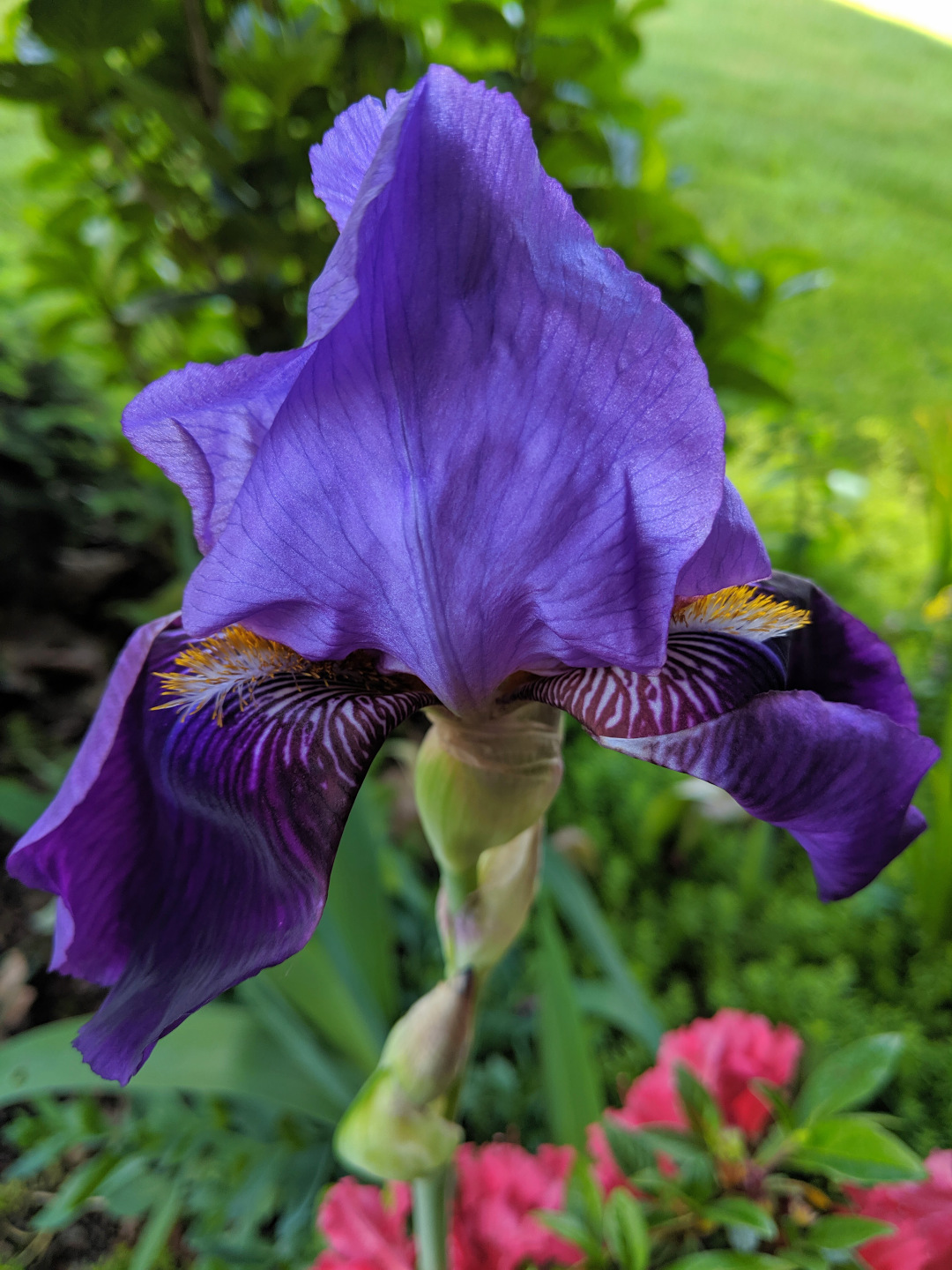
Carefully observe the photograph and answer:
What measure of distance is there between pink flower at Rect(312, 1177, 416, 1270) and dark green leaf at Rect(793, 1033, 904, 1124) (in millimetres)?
280

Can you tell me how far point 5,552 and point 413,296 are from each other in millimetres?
1486

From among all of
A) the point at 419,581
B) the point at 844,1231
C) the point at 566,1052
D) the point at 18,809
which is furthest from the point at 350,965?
the point at 419,581

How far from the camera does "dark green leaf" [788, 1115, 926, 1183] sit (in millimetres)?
458

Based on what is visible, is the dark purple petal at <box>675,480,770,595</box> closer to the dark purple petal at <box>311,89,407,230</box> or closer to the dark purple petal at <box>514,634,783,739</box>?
the dark purple petal at <box>514,634,783,739</box>

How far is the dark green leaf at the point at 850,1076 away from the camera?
51 centimetres

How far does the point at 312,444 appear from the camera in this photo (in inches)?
12.8

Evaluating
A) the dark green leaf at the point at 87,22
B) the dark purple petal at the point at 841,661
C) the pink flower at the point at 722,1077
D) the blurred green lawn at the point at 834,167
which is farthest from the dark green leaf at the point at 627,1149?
the blurred green lawn at the point at 834,167

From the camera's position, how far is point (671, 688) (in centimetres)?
37

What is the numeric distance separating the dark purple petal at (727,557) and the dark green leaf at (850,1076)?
0.32 metres

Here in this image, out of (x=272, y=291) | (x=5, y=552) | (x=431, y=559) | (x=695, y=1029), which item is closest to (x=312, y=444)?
(x=431, y=559)

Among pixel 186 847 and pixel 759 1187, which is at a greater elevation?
pixel 186 847

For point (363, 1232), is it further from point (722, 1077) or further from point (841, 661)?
point (841, 661)

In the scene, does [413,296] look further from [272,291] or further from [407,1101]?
[272,291]

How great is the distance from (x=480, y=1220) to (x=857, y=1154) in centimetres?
26
